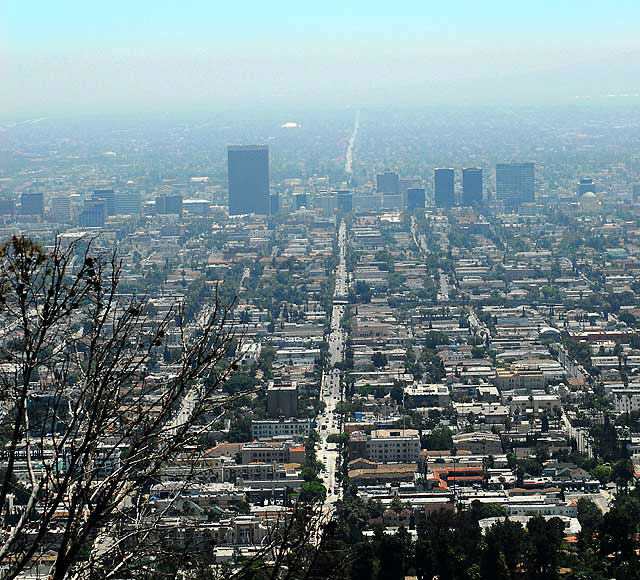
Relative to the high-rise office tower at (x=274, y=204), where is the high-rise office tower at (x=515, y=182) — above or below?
above

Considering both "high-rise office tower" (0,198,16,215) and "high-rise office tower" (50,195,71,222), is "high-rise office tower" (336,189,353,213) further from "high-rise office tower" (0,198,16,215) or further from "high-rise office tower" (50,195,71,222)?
"high-rise office tower" (0,198,16,215)

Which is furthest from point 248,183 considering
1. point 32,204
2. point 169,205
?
point 32,204

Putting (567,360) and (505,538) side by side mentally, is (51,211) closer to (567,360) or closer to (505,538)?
(567,360)

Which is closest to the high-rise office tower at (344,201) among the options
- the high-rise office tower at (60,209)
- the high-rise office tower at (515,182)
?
the high-rise office tower at (515,182)

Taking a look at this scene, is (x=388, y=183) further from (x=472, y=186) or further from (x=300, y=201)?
(x=300, y=201)

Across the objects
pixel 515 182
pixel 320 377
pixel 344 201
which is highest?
pixel 320 377

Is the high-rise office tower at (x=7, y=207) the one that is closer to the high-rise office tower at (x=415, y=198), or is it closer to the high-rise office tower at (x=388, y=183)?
the high-rise office tower at (x=415, y=198)

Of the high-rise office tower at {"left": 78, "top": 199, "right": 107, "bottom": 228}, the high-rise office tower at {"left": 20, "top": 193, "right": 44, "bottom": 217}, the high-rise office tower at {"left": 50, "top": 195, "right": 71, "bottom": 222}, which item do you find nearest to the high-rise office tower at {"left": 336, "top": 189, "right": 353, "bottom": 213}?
the high-rise office tower at {"left": 78, "top": 199, "right": 107, "bottom": 228}
